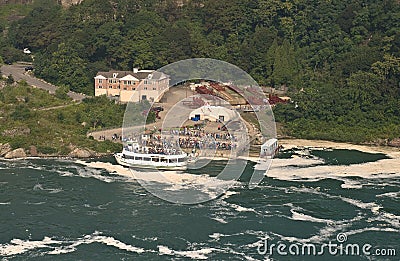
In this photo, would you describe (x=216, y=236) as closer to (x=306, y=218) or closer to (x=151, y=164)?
(x=306, y=218)

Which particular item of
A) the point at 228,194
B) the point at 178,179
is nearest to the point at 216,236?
the point at 228,194

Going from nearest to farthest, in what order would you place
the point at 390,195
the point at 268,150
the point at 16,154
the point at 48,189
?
the point at 390,195
the point at 48,189
the point at 16,154
the point at 268,150

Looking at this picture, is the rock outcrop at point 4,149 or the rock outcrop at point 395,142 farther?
the rock outcrop at point 395,142

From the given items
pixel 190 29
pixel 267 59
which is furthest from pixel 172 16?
pixel 267 59

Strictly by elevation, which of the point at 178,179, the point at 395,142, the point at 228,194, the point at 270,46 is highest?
the point at 270,46

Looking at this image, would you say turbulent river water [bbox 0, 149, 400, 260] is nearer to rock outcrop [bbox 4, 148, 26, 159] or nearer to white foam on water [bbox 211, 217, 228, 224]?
white foam on water [bbox 211, 217, 228, 224]

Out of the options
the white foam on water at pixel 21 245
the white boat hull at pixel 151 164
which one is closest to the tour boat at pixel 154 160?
the white boat hull at pixel 151 164

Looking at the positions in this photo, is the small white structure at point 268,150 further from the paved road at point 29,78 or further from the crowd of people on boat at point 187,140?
the paved road at point 29,78
